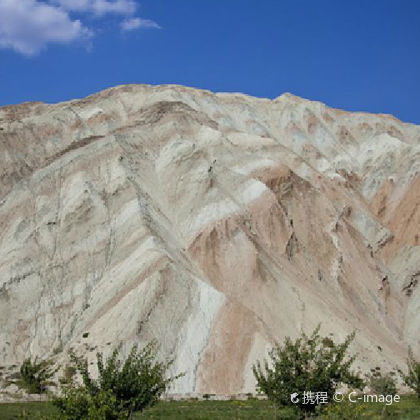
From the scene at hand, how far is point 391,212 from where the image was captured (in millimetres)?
76188

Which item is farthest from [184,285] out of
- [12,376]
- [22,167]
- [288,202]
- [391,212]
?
[391,212]

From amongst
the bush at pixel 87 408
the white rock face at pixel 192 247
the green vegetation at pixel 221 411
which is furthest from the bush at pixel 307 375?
the white rock face at pixel 192 247

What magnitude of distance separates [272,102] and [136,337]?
68.9m

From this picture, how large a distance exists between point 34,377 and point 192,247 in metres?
17.6

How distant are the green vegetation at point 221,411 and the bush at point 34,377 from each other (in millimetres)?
→ 3446

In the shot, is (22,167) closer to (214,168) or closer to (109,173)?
(109,173)

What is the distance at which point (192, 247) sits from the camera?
50.8m

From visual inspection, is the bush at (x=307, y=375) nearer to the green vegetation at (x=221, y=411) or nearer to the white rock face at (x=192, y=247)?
the green vegetation at (x=221, y=411)

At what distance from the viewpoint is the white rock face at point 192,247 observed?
4275 cm

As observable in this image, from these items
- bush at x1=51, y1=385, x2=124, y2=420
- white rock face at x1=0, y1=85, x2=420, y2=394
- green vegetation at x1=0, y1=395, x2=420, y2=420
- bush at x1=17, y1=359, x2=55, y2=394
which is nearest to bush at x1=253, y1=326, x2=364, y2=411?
green vegetation at x1=0, y1=395, x2=420, y2=420

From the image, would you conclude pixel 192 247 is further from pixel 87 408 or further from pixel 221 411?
pixel 87 408

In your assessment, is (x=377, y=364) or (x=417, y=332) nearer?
(x=377, y=364)

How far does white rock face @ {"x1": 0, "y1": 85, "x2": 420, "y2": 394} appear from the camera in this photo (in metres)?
42.8

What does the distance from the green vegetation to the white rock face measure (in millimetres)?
6401
